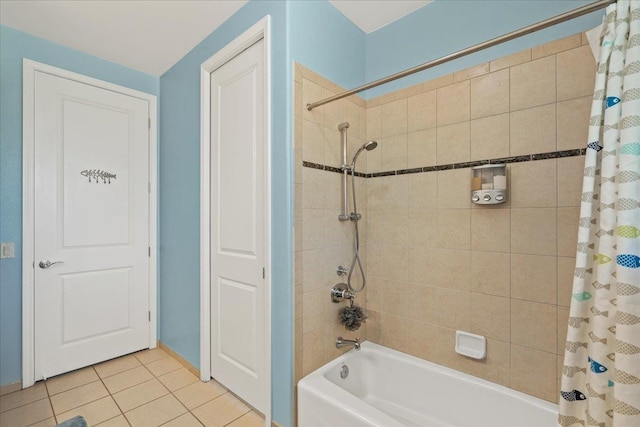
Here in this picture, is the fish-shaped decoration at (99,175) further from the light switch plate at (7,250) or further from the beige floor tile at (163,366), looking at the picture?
the beige floor tile at (163,366)

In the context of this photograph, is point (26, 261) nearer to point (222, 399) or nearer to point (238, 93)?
point (222, 399)

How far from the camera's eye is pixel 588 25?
4.40 ft

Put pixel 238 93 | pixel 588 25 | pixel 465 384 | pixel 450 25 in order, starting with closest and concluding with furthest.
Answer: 1. pixel 588 25
2. pixel 465 384
3. pixel 450 25
4. pixel 238 93

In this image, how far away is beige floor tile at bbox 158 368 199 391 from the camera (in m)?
2.12

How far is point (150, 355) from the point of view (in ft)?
8.52

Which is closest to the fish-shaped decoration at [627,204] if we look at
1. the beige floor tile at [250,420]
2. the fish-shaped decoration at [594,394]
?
the fish-shaped decoration at [594,394]

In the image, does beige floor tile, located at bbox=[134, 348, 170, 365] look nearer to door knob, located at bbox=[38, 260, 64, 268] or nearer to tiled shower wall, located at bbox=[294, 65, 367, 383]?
→ door knob, located at bbox=[38, 260, 64, 268]

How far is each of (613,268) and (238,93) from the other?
205cm

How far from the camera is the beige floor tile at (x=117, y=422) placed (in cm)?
171

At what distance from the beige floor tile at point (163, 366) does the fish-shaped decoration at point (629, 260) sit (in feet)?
9.12

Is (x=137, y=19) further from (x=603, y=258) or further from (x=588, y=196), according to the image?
(x=603, y=258)

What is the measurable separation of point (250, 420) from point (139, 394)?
0.86m

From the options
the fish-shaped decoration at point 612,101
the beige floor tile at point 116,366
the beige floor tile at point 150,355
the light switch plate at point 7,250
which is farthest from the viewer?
the beige floor tile at point 150,355

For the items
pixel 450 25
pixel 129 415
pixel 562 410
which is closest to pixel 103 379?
pixel 129 415
